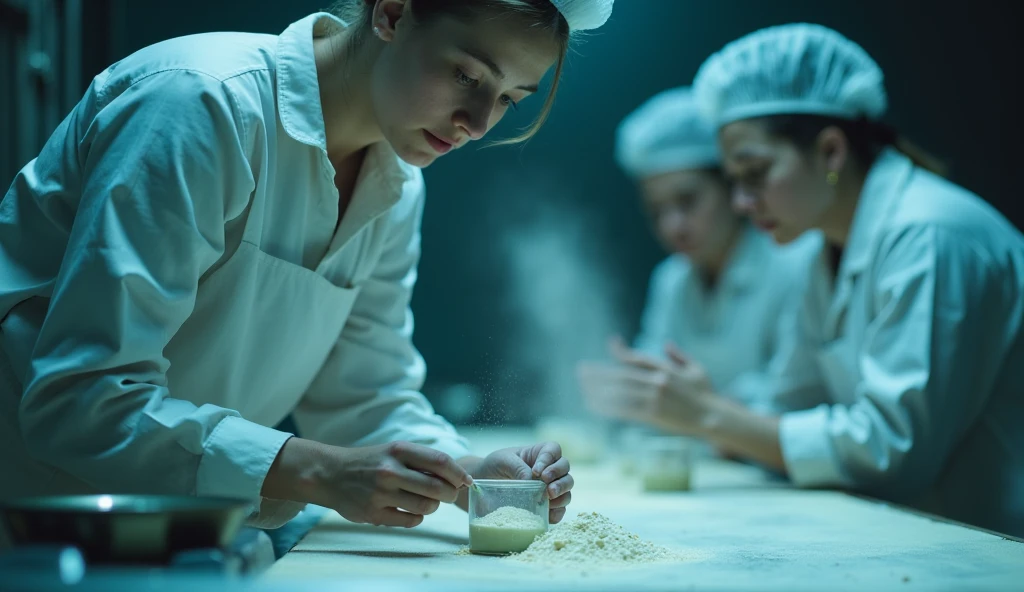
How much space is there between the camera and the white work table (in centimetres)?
103

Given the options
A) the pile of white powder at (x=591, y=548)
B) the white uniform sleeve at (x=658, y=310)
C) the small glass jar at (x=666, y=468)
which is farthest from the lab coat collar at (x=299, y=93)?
the white uniform sleeve at (x=658, y=310)

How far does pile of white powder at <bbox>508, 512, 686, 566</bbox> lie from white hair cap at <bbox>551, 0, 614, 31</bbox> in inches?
30.0

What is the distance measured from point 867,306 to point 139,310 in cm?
176

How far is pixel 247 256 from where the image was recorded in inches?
51.3

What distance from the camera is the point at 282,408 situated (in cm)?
157

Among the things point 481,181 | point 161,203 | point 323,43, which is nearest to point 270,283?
point 161,203

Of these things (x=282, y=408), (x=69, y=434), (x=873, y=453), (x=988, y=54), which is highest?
(x=988, y=54)

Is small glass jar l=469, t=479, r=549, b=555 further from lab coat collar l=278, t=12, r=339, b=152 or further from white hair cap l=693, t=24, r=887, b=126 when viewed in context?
white hair cap l=693, t=24, r=887, b=126

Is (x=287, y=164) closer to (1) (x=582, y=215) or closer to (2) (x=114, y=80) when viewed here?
(2) (x=114, y=80)

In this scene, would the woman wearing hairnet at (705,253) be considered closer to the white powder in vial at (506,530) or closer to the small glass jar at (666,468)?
the small glass jar at (666,468)

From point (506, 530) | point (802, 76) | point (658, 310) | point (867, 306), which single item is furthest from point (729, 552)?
point (658, 310)

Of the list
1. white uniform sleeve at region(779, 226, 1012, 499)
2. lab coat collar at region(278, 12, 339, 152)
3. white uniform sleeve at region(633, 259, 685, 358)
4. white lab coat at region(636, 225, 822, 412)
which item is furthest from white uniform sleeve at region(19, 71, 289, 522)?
white uniform sleeve at region(633, 259, 685, 358)

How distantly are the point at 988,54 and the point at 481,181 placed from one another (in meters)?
2.08

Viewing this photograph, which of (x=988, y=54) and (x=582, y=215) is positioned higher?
(x=988, y=54)
